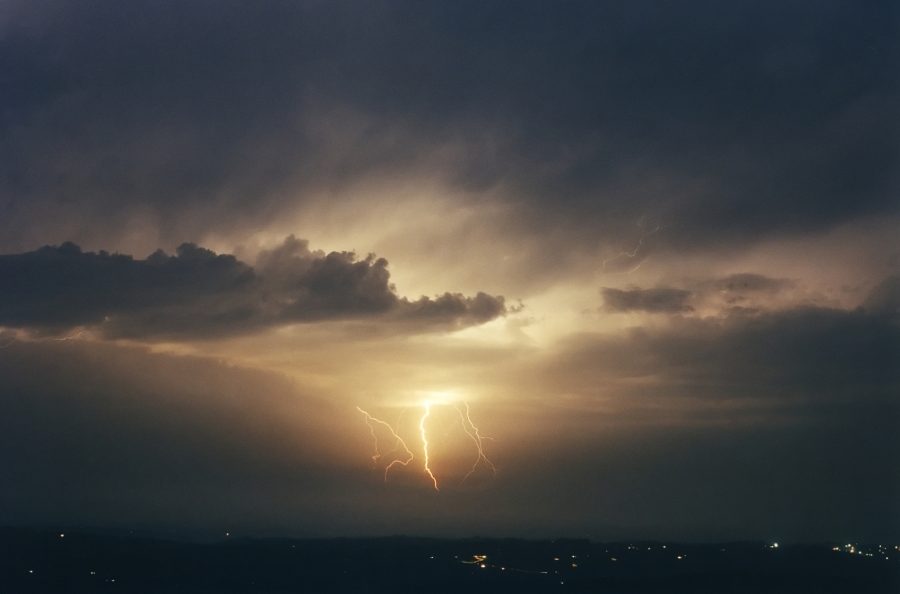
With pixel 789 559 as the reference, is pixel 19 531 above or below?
above

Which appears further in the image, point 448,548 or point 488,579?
point 448,548

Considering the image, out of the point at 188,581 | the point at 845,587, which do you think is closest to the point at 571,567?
the point at 845,587

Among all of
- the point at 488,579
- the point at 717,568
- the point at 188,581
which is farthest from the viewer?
the point at 717,568

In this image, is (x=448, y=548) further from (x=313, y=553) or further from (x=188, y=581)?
(x=188, y=581)

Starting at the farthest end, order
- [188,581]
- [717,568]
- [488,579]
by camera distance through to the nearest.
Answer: [717,568] < [488,579] < [188,581]

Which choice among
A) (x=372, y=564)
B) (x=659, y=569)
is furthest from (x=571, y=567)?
(x=372, y=564)

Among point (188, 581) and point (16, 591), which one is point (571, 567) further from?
point (16, 591)
